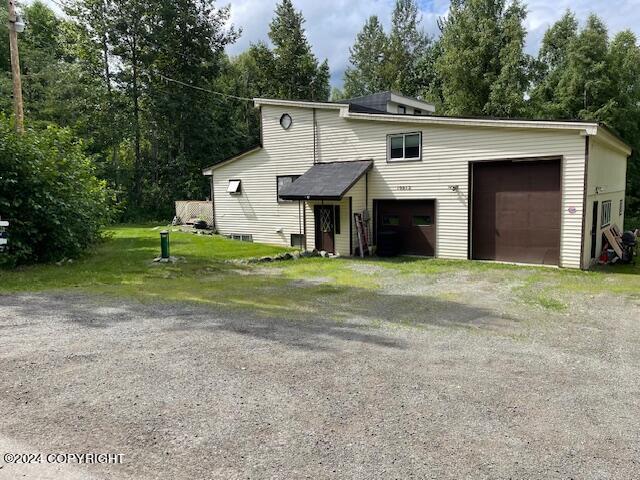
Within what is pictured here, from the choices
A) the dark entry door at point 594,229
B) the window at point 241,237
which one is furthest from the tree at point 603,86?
the window at point 241,237

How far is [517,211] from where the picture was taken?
13.9 metres

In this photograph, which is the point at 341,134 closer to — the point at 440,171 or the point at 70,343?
Answer: the point at 440,171

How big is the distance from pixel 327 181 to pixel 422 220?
3661mm

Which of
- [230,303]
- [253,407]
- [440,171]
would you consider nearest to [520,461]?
[253,407]

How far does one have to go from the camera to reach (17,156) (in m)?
11.5

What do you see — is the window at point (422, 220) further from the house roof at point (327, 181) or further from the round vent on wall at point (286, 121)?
the round vent on wall at point (286, 121)

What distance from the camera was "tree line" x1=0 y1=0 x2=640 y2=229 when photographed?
92.9 feet

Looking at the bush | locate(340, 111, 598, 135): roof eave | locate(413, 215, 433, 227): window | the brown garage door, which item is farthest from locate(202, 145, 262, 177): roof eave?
the brown garage door

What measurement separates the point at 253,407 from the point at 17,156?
10.9 m

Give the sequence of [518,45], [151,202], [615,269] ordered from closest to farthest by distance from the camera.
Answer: [615,269] < [518,45] < [151,202]

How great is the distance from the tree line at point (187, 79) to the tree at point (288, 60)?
482cm

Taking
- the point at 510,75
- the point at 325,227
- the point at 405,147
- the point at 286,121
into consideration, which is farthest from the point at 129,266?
the point at 510,75

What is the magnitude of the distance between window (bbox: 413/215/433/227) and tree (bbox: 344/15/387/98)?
30.5 meters

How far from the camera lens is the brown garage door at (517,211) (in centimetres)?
1335
